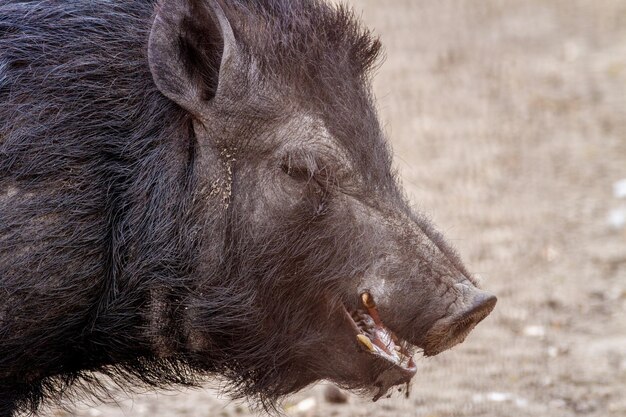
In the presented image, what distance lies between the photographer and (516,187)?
8.31 m

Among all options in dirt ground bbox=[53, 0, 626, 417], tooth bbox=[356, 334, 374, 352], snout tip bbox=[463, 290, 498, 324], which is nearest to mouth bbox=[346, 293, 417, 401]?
tooth bbox=[356, 334, 374, 352]

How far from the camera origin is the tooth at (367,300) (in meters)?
3.71

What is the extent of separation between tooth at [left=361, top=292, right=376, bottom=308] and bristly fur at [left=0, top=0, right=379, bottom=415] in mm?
332

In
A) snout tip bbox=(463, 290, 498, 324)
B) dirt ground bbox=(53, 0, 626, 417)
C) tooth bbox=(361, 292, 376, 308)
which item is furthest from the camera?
dirt ground bbox=(53, 0, 626, 417)

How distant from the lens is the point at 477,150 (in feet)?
29.3

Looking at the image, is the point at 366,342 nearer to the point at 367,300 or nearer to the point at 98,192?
the point at 367,300

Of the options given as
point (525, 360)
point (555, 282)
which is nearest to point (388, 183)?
point (525, 360)

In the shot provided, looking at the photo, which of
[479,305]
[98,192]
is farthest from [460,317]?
[98,192]

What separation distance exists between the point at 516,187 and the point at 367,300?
4.78m

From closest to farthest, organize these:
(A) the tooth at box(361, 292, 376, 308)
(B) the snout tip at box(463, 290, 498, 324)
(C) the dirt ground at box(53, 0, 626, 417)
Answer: (B) the snout tip at box(463, 290, 498, 324), (A) the tooth at box(361, 292, 376, 308), (C) the dirt ground at box(53, 0, 626, 417)

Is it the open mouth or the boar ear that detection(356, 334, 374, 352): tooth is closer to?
the open mouth

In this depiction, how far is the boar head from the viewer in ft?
12.3

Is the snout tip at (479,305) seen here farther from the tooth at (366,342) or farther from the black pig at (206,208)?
the tooth at (366,342)

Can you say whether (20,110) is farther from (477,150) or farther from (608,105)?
(608,105)
